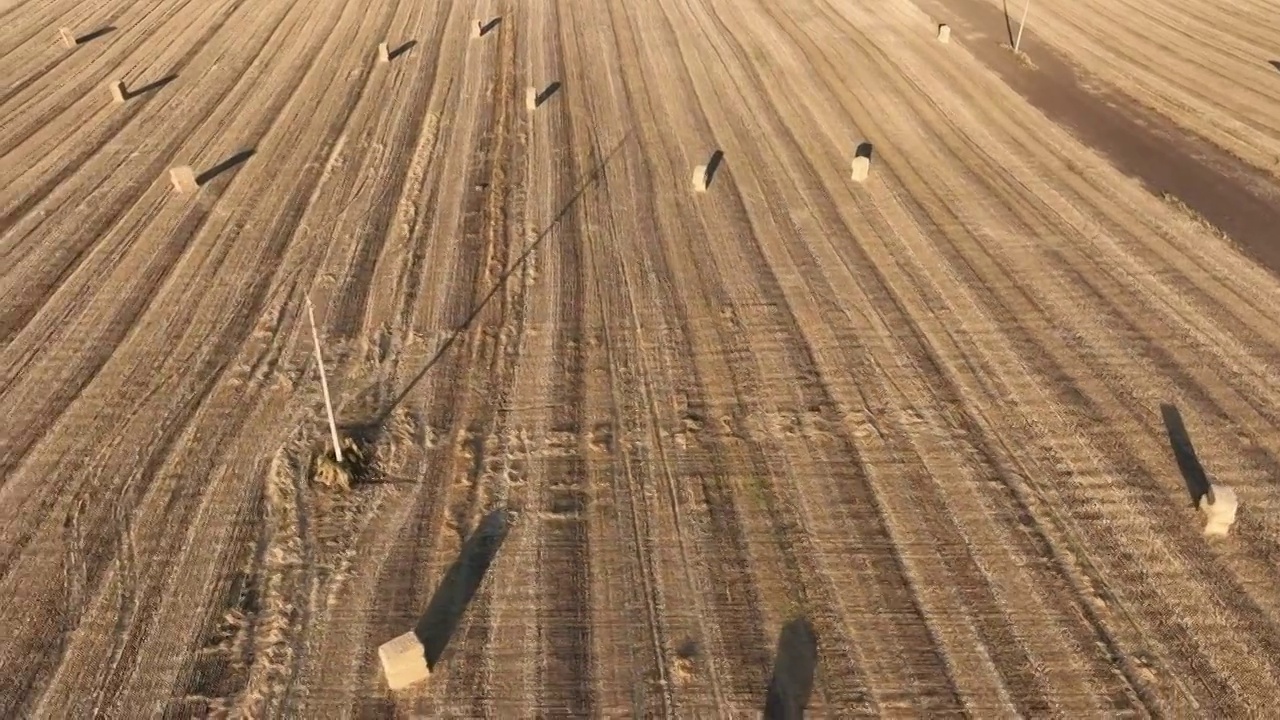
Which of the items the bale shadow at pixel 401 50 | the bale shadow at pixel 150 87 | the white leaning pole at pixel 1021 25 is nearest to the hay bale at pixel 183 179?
the bale shadow at pixel 150 87

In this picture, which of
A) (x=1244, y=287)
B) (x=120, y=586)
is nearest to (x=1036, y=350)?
(x=1244, y=287)

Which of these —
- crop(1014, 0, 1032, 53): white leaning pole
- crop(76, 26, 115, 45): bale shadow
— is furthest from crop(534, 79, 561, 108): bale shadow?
crop(76, 26, 115, 45): bale shadow

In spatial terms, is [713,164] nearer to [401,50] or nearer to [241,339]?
[241,339]

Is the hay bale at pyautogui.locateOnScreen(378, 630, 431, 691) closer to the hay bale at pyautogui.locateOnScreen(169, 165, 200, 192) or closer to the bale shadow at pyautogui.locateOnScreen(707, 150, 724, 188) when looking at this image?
the bale shadow at pyautogui.locateOnScreen(707, 150, 724, 188)

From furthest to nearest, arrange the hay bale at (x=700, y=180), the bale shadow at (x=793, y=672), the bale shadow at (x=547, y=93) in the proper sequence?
the bale shadow at (x=547, y=93)
the hay bale at (x=700, y=180)
the bale shadow at (x=793, y=672)

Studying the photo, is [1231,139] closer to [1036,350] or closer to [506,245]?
[1036,350]

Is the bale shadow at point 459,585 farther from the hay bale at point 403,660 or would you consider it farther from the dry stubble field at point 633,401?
the hay bale at point 403,660

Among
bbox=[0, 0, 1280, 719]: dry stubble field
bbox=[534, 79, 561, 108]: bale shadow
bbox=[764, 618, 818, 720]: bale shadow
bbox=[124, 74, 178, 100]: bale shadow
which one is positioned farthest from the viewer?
bbox=[124, 74, 178, 100]: bale shadow
